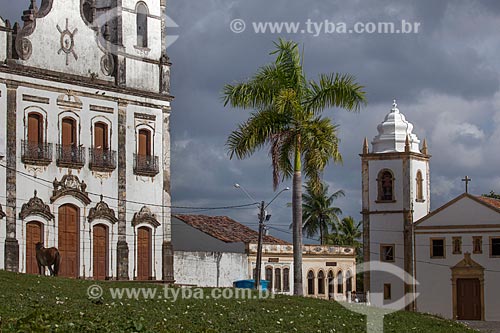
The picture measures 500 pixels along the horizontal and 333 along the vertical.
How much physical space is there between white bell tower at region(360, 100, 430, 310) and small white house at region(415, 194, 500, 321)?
89 centimetres

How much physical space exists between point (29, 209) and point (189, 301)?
16124mm

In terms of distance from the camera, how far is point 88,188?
41469 mm

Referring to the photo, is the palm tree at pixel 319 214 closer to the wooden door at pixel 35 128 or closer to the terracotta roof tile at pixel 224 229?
the terracotta roof tile at pixel 224 229

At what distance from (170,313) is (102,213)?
20.4 metres

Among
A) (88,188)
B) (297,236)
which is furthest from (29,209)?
(297,236)

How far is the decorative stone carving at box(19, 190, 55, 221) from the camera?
3912 cm

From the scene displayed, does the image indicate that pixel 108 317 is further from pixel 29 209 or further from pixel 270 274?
pixel 270 274

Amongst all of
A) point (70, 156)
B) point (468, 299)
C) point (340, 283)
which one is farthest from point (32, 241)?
point (340, 283)

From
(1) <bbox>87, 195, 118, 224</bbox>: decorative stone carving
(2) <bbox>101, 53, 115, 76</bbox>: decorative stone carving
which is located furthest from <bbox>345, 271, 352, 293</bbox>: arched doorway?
(2) <bbox>101, 53, 115, 76</bbox>: decorative stone carving

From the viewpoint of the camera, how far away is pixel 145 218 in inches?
1715

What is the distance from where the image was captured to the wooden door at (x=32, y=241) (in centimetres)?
3919

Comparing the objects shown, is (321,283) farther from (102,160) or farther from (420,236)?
(102,160)

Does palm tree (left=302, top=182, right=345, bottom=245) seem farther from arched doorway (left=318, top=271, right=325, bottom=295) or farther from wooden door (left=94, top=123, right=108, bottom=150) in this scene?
wooden door (left=94, top=123, right=108, bottom=150)

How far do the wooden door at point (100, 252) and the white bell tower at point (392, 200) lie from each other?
62.2 feet
